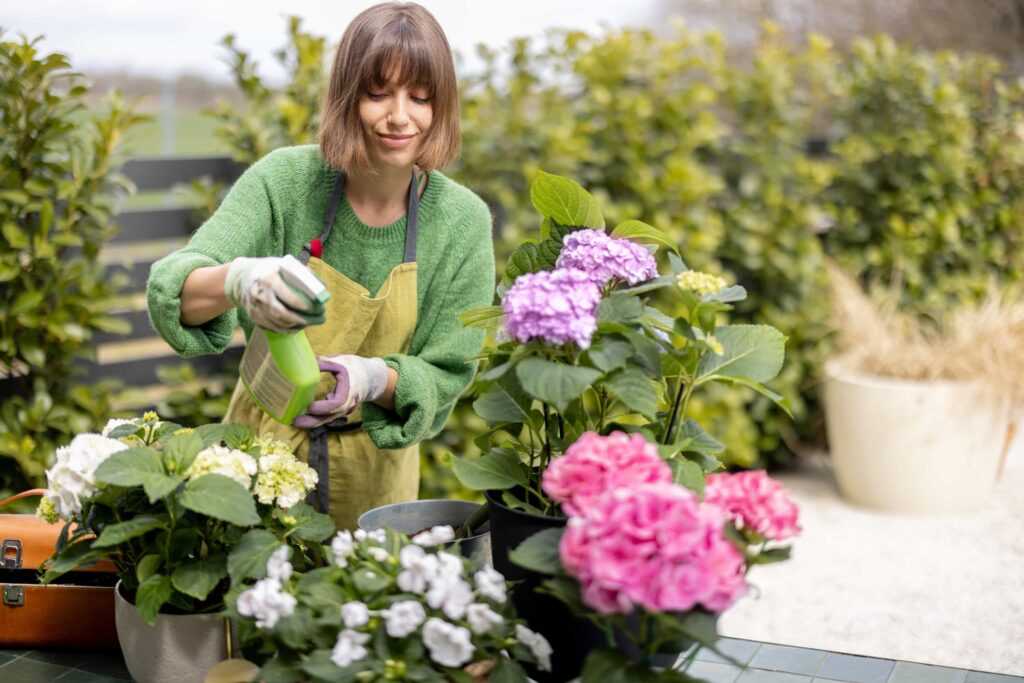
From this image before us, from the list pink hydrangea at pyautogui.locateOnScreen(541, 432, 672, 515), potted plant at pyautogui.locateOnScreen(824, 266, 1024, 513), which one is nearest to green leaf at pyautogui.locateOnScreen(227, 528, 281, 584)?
pink hydrangea at pyautogui.locateOnScreen(541, 432, 672, 515)

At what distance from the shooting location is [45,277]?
8.14 ft

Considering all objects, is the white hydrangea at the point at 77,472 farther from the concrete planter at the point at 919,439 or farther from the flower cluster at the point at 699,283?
the concrete planter at the point at 919,439

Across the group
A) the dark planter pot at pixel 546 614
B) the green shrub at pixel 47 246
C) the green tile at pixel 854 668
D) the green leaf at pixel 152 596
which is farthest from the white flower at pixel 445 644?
the green shrub at pixel 47 246

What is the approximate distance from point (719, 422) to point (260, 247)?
2583 millimetres

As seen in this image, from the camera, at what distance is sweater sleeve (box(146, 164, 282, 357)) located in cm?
150

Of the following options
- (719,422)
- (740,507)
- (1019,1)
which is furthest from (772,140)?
(1019,1)

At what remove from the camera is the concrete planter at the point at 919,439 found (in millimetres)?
3703

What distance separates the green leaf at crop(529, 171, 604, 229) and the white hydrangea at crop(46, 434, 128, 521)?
0.58 meters

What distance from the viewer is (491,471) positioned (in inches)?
48.2

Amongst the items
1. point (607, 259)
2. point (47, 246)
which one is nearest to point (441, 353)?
point (607, 259)

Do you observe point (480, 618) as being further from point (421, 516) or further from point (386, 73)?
point (386, 73)

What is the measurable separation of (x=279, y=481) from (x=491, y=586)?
31 cm

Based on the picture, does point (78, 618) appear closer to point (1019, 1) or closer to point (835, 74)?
point (835, 74)

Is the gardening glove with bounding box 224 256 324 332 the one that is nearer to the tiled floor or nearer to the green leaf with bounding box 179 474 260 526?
the green leaf with bounding box 179 474 260 526
